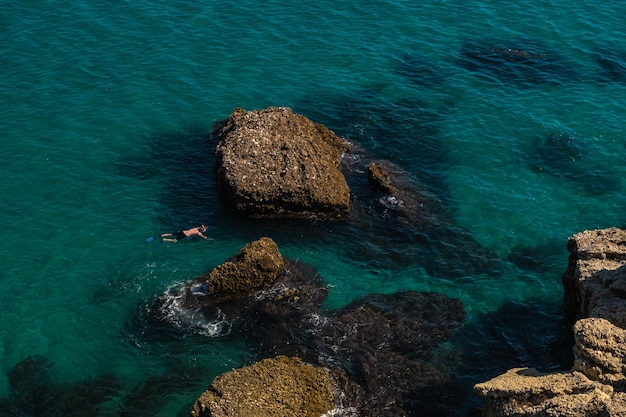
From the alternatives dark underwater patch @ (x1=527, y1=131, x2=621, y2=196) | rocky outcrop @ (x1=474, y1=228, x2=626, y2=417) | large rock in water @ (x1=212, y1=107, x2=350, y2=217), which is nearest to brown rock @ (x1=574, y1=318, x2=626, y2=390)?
rocky outcrop @ (x1=474, y1=228, x2=626, y2=417)

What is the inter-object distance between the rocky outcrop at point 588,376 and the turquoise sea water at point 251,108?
511 cm

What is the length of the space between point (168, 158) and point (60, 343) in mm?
18413

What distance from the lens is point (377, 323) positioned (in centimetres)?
4097

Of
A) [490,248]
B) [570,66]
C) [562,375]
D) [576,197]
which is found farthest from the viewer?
[570,66]

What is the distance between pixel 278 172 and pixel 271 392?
57.6ft

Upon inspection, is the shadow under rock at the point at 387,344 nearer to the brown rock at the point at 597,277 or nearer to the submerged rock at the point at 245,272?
the submerged rock at the point at 245,272

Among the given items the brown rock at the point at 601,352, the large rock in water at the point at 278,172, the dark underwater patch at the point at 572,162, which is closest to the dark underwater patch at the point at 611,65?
the dark underwater patch at the point at 572,162

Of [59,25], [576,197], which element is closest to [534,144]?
[576,197]

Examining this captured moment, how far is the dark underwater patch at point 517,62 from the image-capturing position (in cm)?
6388

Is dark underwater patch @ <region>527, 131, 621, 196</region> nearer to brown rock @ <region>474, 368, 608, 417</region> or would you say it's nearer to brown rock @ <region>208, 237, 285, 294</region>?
brown rock @ <region>208, 237, 285, 294</region>

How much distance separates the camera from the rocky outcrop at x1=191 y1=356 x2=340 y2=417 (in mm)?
33500

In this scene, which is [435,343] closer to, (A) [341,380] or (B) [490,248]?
(A) [341,380]

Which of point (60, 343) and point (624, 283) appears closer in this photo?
point (624, 283)

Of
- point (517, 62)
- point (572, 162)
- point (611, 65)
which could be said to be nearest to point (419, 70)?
point (517, 62)
